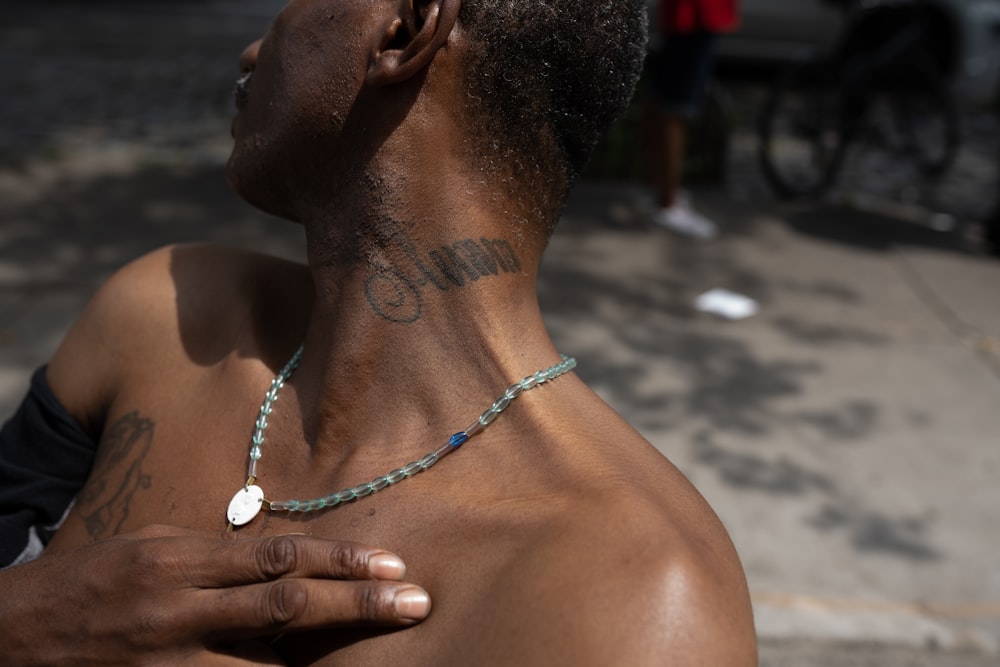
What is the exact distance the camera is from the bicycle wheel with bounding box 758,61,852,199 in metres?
7.64

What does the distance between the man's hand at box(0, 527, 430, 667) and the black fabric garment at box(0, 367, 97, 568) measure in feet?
1.01

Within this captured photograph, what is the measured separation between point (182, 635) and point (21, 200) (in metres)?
6.01

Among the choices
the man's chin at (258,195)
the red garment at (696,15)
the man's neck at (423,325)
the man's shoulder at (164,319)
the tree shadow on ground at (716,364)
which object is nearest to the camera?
the man's neck at (423,325)

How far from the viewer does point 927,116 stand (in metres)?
7.89

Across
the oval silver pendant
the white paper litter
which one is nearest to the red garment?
the white paper litter

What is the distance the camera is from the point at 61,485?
5.71ft

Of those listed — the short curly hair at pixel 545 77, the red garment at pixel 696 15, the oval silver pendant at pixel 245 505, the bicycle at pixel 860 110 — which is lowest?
the bicycle at pixel 860 110

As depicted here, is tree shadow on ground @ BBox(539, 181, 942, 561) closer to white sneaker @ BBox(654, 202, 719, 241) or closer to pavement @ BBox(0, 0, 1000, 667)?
pavement @ BBox(0, 0, 1000, 667)

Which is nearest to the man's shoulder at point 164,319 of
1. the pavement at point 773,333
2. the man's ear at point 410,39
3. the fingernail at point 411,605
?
the man's ear at point 410,39

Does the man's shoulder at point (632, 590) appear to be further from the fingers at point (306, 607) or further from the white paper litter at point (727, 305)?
the white paper litter at point (727, 305)

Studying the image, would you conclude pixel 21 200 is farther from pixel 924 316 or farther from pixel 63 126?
pixel 924 316

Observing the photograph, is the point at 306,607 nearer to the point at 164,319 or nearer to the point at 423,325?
the point at 423,325

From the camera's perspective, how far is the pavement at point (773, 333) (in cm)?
366

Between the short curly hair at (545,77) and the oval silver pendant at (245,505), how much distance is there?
0.59 metres
